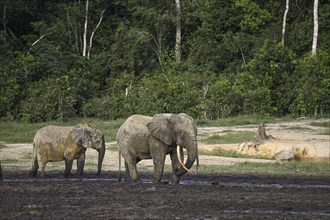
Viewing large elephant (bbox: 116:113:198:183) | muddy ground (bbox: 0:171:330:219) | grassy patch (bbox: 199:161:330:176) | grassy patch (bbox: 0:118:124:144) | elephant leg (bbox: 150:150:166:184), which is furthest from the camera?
grassy patch (bbox: 0:118:124:144)

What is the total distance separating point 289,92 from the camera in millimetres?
33312

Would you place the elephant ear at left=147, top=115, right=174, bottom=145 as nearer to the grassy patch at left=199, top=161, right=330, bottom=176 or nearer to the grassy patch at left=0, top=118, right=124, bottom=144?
the grassy patch at left=199, top=161, right=330, bottom=176

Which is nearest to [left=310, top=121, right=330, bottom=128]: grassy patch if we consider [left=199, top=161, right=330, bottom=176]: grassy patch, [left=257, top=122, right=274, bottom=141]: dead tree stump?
[left=257, top=122, right=274, bottom=141]: dead tree stump

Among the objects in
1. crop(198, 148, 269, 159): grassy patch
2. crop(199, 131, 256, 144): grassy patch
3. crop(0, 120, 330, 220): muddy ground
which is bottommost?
crop(0, 120, 330, 220): muddy ground

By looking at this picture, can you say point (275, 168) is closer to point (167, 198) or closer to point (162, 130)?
point (162, 130)

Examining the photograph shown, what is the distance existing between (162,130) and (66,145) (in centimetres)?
330

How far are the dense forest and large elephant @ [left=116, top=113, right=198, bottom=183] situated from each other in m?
14.6

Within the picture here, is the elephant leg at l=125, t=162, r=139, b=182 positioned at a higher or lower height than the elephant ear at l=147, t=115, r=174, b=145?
lower

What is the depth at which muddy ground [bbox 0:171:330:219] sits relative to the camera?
1258 cm

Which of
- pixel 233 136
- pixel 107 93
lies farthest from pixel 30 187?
pixel 107 93

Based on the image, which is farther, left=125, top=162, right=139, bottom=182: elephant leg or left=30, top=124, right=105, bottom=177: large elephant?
left=30, top=124, right=105, bottom=177: large elephant

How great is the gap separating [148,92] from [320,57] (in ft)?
22.7

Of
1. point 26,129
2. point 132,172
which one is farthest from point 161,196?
point 26,129

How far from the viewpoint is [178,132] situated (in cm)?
1667
